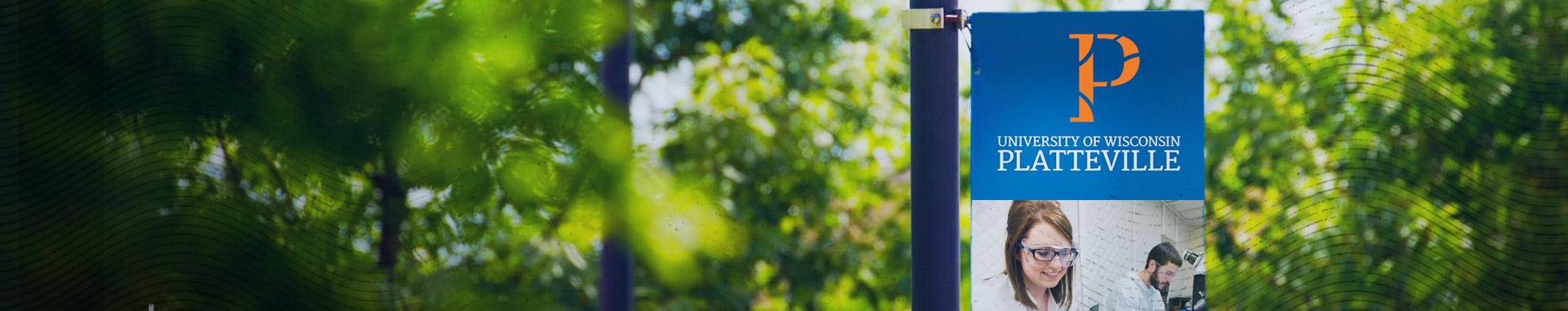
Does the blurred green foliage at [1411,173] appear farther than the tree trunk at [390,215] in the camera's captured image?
No

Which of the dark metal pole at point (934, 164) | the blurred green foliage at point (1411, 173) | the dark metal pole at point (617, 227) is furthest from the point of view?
the blurred green foliage at point (1411, 173)

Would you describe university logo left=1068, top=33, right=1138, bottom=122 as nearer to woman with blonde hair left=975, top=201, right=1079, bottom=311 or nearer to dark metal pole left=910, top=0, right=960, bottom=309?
woman with blonde hair left=975, top=201, right=1079, bottom=311

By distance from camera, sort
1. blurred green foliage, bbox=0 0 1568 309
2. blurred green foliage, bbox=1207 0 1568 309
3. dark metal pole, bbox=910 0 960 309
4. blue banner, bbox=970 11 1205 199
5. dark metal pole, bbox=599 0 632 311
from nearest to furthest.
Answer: dark metal pole, bbox=910 0 960 309
blue banner, bbox=970 11 1205 199
dark metal pole, bbox=599 0 632 311
blurred green foliage, bbox=1207 0 1568 309
blurred green foliage, bbox=0 0 1568 309

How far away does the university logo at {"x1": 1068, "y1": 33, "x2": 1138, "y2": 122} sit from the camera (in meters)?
3.50

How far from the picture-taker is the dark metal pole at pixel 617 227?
4.25 meters

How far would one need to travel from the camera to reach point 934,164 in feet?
10.6

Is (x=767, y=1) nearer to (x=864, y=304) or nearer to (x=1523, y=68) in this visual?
(x=864, y=304)

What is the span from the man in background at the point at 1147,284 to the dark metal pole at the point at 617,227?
Answer: 62.3 inches

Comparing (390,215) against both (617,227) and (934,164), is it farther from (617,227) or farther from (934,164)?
(934,164)

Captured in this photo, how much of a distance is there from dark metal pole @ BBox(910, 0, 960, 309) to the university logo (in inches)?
16.3

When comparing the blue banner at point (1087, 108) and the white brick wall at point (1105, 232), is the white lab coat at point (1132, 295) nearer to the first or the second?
the white brick wall at point (1105, 232)

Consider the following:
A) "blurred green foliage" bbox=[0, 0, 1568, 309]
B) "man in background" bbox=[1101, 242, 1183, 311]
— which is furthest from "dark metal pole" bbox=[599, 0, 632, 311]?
"man in background" bbox=[1101, 242, 1183, 311]

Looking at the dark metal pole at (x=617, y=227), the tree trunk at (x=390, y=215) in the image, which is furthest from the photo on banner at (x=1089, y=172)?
the tree trunk at (x=390, y=215)

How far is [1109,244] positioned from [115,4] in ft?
15.0
